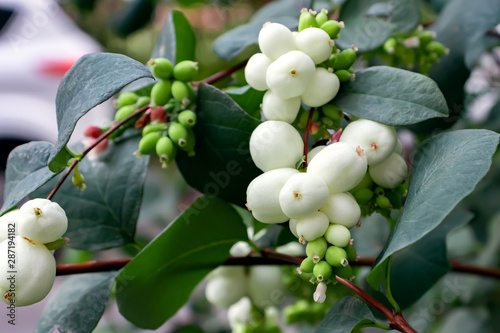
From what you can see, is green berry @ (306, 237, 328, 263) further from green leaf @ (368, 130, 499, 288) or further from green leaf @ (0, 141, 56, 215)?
green leaf @ (0, 141, 56, 215)

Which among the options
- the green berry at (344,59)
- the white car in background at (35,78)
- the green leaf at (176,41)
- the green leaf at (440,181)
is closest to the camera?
the green leaf at (440,181)

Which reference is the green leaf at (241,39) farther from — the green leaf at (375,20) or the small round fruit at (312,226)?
the small round fruit at (312,226)

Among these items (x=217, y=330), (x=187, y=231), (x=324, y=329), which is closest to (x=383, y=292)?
(x=324, y=329)

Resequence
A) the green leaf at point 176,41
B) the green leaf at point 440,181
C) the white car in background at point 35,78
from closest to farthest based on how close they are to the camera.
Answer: the green leaf at point 440,181 < the green leaf at point 176,41 < the white car in background at point 35,78

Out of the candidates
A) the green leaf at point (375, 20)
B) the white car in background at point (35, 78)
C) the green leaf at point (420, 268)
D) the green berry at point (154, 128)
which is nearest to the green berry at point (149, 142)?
the green berry at point (154, 128)

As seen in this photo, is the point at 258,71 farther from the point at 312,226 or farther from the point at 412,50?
the point at 412,50

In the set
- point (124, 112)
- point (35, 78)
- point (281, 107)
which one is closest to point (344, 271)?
point (281, 107)
